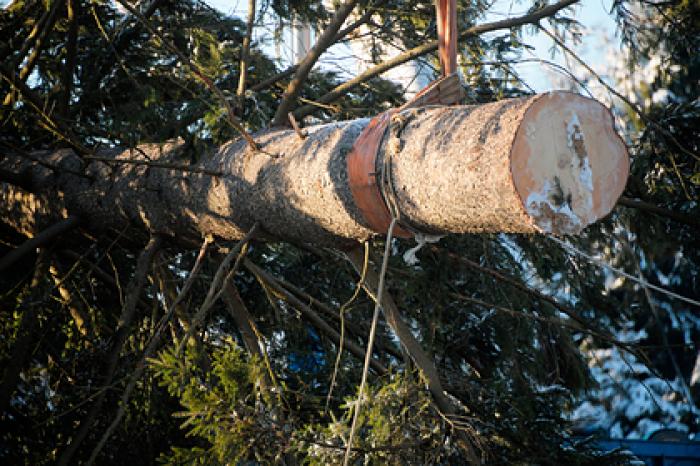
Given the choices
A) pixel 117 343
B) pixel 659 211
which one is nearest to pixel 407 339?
pixel 117 343

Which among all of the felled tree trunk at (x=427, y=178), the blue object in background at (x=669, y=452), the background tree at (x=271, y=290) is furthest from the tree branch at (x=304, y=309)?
the blue object in background at (x=669, y=452)

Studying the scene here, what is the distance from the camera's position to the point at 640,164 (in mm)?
3812

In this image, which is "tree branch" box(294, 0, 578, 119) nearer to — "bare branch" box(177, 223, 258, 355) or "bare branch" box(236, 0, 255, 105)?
"bare branch" box(236, 0, 255, 105)

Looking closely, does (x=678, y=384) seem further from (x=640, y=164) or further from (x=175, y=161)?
(x=175, y=161)

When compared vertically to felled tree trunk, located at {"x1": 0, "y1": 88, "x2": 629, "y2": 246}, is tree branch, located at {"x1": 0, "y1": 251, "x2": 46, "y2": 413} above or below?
below

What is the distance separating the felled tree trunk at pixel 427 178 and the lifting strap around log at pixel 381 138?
0.04 metres

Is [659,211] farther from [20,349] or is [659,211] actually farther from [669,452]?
[669,452]

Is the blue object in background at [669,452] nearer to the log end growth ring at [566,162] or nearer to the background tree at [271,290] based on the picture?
the background tree at [271,290]

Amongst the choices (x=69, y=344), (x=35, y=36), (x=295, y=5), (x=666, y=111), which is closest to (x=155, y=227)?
(x=69, y=344)

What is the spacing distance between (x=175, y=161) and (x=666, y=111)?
2.28 meters

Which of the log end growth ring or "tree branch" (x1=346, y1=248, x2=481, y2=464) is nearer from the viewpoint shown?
the log end growth ring

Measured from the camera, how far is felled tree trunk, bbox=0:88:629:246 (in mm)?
1697

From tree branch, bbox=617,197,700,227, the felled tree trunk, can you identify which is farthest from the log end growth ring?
tree branch, bbox=617,197,700,227

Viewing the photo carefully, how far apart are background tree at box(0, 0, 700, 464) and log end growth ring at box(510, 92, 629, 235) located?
3.02 feet
